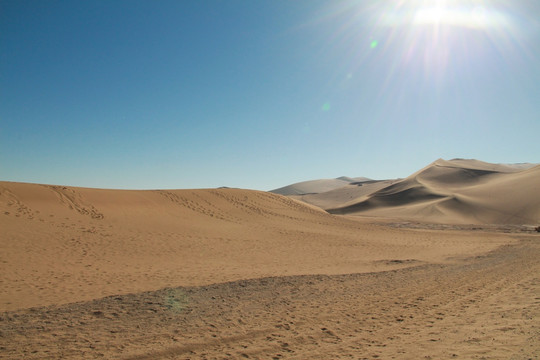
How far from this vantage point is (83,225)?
16922 mm

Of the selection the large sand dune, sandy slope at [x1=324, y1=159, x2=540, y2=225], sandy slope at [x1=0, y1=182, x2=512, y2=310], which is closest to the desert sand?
sandy slope at [x1=0, y1=182, x2=512, y2=310]

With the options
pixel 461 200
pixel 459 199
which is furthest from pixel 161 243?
pixel 459 199

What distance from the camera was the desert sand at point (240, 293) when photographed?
5180mm

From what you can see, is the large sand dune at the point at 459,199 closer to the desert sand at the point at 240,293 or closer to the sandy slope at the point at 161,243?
the sandy slope at the point at 161,243

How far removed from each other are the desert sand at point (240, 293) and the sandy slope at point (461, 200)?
25110 mm

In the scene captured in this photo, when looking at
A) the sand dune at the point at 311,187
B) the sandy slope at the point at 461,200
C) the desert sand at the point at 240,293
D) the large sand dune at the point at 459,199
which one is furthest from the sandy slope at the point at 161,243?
the sand dune at the point at 311,187

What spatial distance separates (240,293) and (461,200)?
4831 cm

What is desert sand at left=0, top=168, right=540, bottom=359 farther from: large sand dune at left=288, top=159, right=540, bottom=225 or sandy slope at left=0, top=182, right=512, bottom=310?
large sand dune at left=288, top=159, right=540, bottom=225

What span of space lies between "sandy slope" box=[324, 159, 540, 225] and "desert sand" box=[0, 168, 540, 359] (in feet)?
82.4

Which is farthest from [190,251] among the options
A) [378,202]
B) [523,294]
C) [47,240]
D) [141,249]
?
[378,202]

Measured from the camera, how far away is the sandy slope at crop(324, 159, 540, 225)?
1580 inches

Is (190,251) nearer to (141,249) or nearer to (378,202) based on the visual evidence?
(141,249)

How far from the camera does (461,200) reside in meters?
47.0

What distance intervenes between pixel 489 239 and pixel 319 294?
64.5ft
